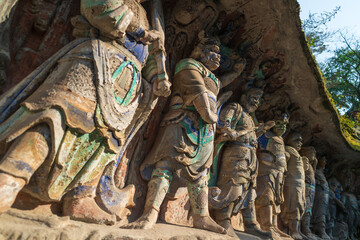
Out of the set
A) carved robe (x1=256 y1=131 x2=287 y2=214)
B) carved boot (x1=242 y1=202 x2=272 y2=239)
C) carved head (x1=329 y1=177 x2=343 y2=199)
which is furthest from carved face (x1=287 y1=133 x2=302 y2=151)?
carved head (x1=329 y1=177 x2=343 y2=199)

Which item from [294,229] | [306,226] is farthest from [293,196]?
[306,226]

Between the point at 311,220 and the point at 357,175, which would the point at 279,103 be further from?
the point at 357,175

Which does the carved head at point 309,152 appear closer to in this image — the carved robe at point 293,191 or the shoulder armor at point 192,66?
the carved robe at point 293,191

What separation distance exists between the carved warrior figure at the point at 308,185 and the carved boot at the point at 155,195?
13.2 feet

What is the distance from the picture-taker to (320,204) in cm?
712

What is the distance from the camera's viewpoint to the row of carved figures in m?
2.28

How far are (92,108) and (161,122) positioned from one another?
4.33 ft

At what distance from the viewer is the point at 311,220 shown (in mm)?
7051

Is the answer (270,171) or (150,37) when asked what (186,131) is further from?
(270,171)

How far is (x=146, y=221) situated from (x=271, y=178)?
2759 mm

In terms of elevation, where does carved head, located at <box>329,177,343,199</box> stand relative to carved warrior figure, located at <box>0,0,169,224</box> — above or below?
above

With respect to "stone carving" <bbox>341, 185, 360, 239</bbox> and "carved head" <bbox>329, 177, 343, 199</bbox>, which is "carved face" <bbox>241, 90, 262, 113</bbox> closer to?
"carved head" <bbox>329, 177, 343, 199</bbox>

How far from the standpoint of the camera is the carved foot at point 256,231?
4229 millimetres

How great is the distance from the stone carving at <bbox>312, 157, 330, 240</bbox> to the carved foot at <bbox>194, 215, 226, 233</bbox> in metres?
4.44
